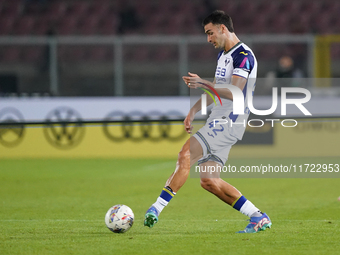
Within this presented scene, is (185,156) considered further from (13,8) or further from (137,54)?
(13,8)

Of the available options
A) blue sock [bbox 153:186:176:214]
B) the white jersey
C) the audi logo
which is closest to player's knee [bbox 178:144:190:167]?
blue sock [bbox 153:186:176:214]

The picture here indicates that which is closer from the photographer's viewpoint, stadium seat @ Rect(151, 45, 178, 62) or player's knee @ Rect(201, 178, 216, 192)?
player's knee @ Rect(201, 178, 216, 192)

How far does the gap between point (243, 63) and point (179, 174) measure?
3.94 feet

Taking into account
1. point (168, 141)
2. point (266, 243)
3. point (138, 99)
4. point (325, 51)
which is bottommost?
point (266, 243)

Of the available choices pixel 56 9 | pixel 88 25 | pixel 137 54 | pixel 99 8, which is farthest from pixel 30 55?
pixel 99 8

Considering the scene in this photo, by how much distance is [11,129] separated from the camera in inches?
523

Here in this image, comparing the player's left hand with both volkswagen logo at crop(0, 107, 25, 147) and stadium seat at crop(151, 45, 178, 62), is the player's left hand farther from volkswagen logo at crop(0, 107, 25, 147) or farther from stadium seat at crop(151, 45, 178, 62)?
stadium seat at crop(151, 45, 178, 62)

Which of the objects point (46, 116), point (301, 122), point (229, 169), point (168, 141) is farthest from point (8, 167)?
point (301, 122)

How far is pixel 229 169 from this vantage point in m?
11.2

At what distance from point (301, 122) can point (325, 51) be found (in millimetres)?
2097

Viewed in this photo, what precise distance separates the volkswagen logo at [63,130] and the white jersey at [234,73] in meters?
8.25

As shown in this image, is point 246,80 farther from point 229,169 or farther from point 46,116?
point 46,116

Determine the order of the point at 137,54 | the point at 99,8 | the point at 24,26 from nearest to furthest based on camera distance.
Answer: the point at 137,54 → the point at 24,26 → the point at 99,8

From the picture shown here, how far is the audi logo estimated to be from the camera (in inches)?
535
